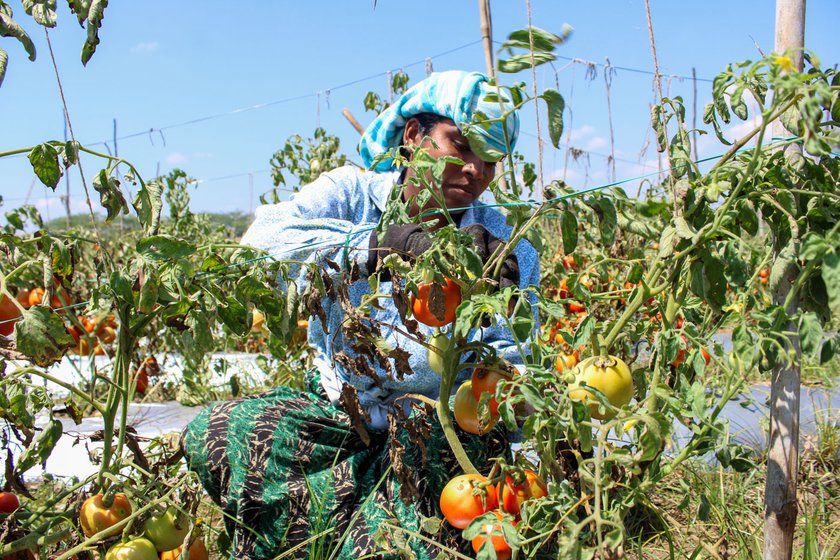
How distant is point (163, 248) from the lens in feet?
3.22

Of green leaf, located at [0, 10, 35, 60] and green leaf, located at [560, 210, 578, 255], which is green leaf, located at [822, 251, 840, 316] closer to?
green leaf, located at [560, 210, 578, 255]

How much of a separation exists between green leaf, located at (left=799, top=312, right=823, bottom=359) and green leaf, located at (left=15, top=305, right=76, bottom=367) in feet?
2.90

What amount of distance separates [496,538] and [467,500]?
7 cm

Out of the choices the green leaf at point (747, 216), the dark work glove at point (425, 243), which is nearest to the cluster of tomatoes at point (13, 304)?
the dark work glove at point (425, 243)

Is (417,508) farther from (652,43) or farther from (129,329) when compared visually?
(652,43)

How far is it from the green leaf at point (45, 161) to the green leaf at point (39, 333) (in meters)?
0.17

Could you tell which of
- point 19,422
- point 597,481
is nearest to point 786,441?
point 597,481

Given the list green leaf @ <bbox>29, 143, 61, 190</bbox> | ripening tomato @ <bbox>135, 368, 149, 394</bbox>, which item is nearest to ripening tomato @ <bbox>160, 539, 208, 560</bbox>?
green leaf @ <bbox>29, 143, 61, 190</bbox>

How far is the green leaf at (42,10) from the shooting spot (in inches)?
36.7

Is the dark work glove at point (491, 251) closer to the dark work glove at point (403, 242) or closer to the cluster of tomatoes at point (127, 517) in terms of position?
the dark work glove at point (403, 242)

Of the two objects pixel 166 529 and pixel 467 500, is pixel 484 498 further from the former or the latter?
pixel 166 529

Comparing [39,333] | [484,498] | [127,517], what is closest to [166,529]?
[127,517]

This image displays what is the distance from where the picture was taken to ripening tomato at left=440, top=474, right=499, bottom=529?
3.47 feet

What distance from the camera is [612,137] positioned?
4348mm
